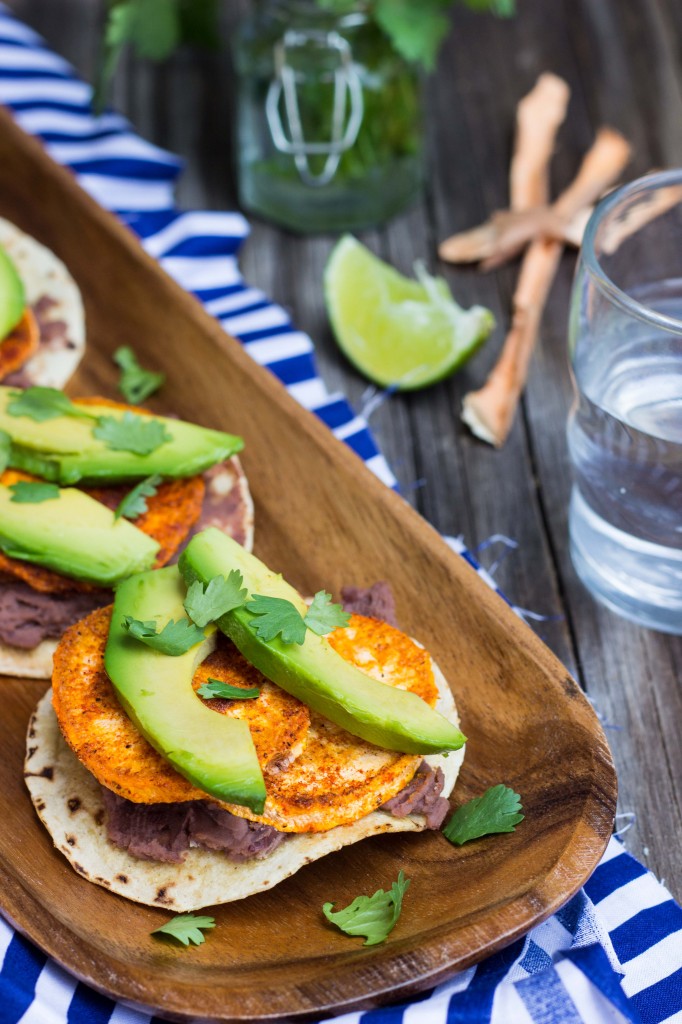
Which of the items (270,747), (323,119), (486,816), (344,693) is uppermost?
(323,119)

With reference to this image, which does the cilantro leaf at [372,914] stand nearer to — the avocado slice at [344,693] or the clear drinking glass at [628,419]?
the avocado slice at [344,693]

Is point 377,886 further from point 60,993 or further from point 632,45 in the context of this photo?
point 632,45

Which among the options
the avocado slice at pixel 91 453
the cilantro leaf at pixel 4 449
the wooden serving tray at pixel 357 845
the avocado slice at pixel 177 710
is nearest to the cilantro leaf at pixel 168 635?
the avocado slice at pixel 177 710

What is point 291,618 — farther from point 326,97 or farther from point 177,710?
point 326,97

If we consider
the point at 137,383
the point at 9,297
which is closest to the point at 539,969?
the point at 137,383

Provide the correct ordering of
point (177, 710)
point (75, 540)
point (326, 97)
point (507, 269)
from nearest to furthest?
point (177, 710) < point (75, 540) < point (326, 97) < point (507, 269)

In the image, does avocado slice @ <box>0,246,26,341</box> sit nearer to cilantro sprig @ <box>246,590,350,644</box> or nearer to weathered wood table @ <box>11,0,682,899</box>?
weathered wood table @ <box>11,0,682,899</box>
